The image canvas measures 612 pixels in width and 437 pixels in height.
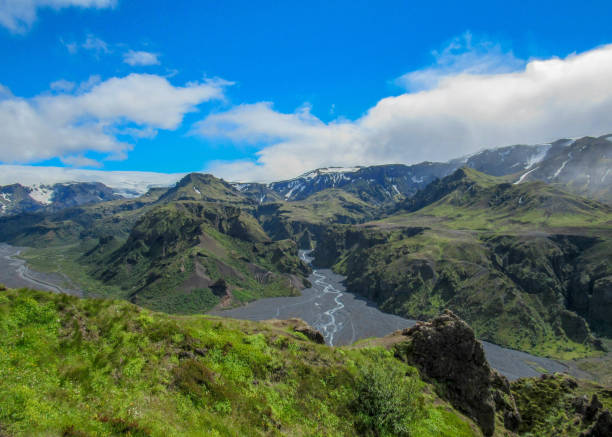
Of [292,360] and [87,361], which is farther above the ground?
[87,361]

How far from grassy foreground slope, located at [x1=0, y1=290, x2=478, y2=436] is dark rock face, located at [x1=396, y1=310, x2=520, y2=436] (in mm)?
6607

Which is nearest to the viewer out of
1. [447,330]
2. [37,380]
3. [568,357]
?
[37,380]

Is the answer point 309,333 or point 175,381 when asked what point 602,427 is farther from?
point 175,381

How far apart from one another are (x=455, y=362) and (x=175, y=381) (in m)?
42.9

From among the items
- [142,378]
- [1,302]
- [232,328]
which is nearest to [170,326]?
[142,378]

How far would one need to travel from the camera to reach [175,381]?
26.6 meters

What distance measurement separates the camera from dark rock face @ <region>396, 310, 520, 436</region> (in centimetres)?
4900

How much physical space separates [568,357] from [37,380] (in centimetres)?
25245

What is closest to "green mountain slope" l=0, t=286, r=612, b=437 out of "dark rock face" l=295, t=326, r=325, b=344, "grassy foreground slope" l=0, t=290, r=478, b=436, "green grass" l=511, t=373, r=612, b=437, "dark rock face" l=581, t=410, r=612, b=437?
"grassy foreground slope" l=0, t=290, r=478, b=436

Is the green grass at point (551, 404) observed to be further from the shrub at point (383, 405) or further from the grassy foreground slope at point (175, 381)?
the shrub at point (383, 405)

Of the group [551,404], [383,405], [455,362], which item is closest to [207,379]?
[383,405]

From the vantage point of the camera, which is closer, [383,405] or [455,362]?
[383,405]

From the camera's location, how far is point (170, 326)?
104 feet

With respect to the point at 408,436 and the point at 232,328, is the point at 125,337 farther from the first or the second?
the point at 408,436
